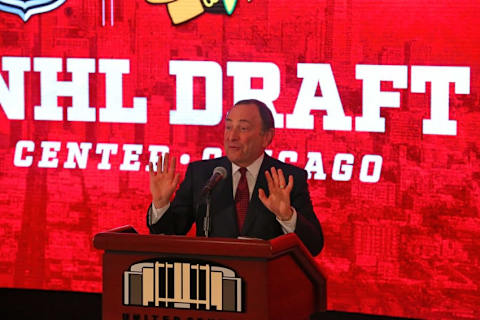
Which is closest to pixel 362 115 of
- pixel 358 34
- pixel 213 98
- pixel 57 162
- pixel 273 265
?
pixel 358 34

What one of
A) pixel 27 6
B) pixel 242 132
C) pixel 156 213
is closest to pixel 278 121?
pixel 242 132

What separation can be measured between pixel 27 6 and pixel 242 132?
2.77 metres

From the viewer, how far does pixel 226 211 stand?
3605 mm

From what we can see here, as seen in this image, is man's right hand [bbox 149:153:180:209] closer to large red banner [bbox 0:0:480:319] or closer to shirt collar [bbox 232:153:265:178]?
shirt collar [bbox 232:153:265:178]

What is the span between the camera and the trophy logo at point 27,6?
5.79 metres

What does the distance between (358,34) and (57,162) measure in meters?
2.12

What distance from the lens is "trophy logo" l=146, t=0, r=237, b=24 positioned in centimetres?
543

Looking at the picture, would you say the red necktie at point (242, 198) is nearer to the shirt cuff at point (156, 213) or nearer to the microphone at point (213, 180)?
the shirt cuff at point (156, 213)

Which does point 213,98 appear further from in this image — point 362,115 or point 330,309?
point 330,309

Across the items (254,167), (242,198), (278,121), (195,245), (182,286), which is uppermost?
(278,121)

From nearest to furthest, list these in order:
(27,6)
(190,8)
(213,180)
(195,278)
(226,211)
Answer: (195,278) → (213,180) → (226,211) → (190,8) → (27,6)

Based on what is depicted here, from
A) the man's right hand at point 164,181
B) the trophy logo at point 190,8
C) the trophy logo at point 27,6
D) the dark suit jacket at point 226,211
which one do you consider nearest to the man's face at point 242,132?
the dark suit jacket at point 226,211

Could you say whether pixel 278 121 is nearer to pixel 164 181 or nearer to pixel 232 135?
pixel 232 135

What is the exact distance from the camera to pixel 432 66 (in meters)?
5.04
